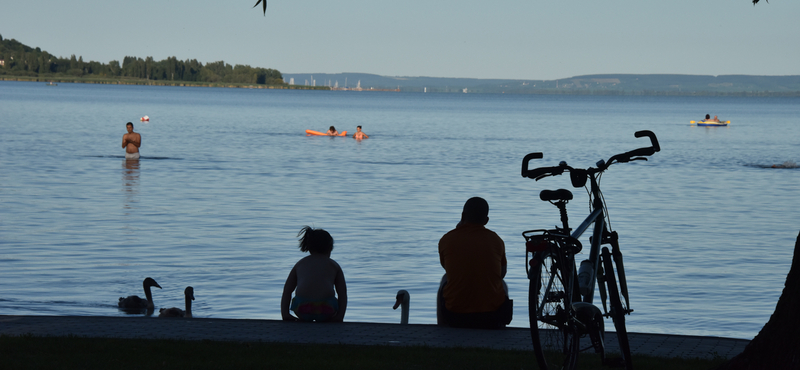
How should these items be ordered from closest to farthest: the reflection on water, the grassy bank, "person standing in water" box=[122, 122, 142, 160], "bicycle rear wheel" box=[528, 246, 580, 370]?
"bicycle rear wheel" box=[528, 246, 580, 370] < the grassy bank < the reflection on water < "person standing in water" box=[122, 122, 142, 160]

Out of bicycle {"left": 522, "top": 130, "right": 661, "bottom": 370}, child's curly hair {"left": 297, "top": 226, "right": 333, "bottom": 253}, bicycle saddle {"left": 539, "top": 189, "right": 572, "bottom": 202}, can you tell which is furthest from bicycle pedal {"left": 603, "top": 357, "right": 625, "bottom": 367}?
child's curly hair {"left": 297, "top": 226, "right": 333, "bottom": 253}

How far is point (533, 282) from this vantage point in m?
4.86

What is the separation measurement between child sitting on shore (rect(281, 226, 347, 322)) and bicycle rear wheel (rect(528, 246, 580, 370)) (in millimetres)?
2918

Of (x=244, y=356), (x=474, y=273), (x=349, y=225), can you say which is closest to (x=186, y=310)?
(x=244, y=356)

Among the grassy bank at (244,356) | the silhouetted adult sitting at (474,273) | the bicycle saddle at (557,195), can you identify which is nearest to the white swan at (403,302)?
the silhouetted adult sitting at (474,273)

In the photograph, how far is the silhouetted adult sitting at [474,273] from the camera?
6785mm

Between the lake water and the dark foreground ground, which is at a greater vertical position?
the dark foreground ground

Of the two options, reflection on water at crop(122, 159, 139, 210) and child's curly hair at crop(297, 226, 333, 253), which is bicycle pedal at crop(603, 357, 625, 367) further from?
reflection on water at crop(122, 159, 139, 210)

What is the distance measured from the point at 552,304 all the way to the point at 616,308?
403 mm

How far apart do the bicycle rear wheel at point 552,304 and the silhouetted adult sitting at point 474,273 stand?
1.75 m

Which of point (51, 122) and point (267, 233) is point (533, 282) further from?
point (51, 122)

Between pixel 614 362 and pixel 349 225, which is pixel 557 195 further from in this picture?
pixel 349 225

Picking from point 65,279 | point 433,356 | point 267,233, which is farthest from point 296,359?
point 267,233

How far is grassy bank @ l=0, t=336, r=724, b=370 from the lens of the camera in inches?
217
